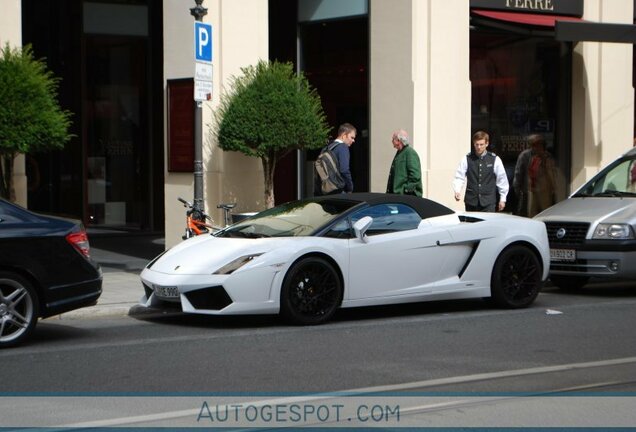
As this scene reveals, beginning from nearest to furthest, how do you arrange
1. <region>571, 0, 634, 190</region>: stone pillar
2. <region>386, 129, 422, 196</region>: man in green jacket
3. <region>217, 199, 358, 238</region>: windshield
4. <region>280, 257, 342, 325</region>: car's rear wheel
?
<region>280, 257, 342, 325</region>: car's rear wheel < <region>217, 199, 358, 238</region>: windshield < <region>386, 129, 422, 196</region>: man in green jacket < <region>571, 0, 634, 190</region>: stone pillar

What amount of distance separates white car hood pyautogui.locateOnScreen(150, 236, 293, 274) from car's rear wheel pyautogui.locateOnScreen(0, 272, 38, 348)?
5.16ft

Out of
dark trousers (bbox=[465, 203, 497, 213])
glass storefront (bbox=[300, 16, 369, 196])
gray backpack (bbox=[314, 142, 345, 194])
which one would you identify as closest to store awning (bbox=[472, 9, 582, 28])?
glass storefront (bbox=[300, 16, 369, 196])

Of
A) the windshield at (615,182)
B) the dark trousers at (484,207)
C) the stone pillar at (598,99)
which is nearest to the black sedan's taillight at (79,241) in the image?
the dark trousers at (484,207)

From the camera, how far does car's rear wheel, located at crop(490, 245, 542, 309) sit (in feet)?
37.7

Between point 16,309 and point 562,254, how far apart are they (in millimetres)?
6750

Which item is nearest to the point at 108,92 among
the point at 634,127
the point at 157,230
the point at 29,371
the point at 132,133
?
the point at 132,133

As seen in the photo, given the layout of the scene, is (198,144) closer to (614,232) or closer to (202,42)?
(202,42)

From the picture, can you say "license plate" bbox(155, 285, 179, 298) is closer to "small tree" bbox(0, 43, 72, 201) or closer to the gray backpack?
"small tree" bbox(0, 43, 72, 201)

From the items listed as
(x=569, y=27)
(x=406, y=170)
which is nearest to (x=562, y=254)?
(x=406, y=170)

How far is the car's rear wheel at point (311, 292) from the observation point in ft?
33.6

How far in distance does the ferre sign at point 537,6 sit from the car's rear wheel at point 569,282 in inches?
236

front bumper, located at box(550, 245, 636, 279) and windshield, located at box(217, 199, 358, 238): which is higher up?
windshield, located at box(217, 199, 358, 238)

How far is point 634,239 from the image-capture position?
42.0 ft

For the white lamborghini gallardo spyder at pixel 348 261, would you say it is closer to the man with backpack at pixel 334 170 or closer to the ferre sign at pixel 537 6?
the man with backpack at pixel 334 170
